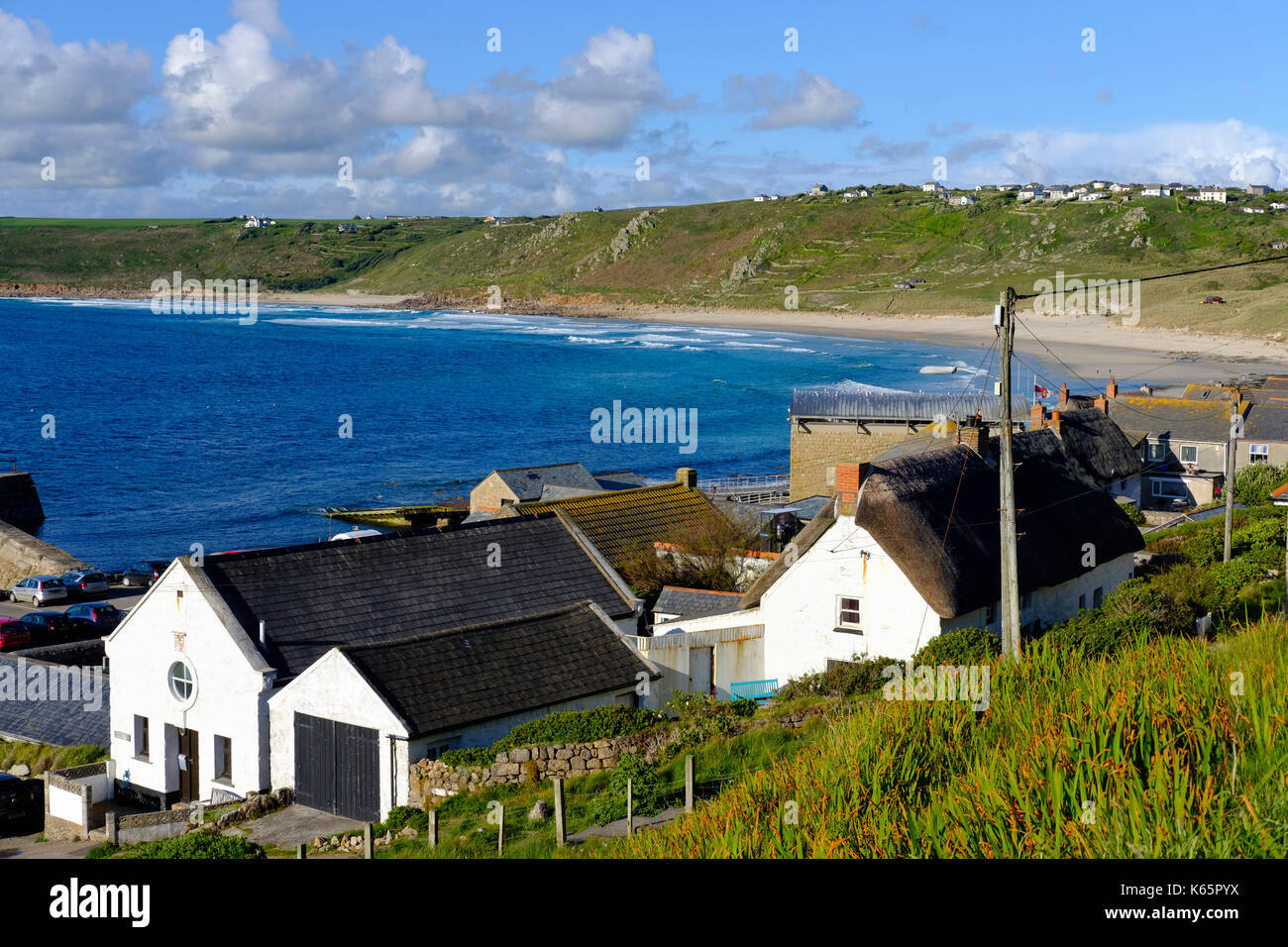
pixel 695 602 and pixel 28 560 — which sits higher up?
pixel 695 602

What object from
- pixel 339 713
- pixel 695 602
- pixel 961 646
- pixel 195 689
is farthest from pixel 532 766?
pixel 695 602

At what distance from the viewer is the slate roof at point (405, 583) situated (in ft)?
77.2

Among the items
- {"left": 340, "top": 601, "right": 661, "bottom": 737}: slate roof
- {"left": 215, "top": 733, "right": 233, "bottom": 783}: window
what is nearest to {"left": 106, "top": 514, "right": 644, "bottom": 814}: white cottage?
{"left": 215, "top": 733, "right": 233, "bottom": 783}: window

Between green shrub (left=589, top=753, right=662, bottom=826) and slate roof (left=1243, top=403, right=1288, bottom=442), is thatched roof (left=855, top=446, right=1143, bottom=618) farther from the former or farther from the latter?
slate roof (left=1243, top=403, right=1288, bottom=442)

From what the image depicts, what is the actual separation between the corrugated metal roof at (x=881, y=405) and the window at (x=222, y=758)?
36358 mm

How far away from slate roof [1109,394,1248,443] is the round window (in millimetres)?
46331

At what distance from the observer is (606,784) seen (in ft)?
61.4

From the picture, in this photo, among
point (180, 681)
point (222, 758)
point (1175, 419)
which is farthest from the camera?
point (1175, 419)

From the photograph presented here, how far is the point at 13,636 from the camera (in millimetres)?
40000

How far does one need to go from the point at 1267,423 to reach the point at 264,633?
5288cm

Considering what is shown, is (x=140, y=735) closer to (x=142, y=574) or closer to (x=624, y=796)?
(x=624, y=796)

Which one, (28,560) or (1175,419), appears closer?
(28,560)

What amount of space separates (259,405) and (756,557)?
105m

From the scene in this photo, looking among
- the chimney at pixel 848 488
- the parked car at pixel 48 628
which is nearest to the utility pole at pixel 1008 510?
the chimney at pixel 848 488
